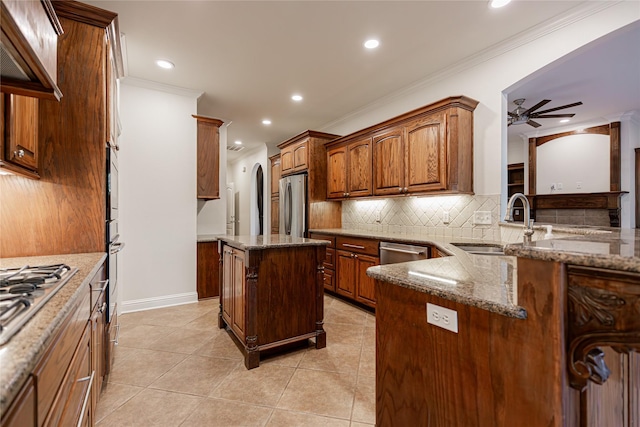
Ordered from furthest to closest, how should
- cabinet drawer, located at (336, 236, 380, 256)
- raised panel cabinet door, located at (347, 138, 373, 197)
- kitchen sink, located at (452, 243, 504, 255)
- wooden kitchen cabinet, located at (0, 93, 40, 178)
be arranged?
raised panel cabinet door, located at (347, 138, 373, 197)
cabinet drawer, located at (336, 236, 380, 256)
kitchen sink, located at (452, 243, 504, 255)
wooden kitchen cabinet, located at (0, 93, 40, 178)

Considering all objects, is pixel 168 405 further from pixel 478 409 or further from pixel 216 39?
pixel 216 39

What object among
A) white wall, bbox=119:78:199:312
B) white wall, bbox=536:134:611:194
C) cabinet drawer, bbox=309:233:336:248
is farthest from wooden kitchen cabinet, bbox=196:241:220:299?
white wall, bbox=536:134:611:194

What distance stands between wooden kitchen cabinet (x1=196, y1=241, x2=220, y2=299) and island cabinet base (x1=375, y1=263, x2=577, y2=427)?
3208 millimetres

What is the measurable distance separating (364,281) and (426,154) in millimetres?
1626

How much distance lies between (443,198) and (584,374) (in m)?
2.78

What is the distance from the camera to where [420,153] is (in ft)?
10.2

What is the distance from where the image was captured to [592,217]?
5.10 m

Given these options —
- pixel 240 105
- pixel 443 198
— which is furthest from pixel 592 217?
pixel 240 105

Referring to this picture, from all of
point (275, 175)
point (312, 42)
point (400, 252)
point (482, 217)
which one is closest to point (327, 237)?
point (400, 252)

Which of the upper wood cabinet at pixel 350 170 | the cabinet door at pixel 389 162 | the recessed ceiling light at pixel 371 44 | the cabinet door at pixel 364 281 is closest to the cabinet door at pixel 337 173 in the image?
the upper wood cabinet at pixel 350 170

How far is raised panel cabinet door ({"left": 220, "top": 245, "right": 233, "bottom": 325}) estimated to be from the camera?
8.69 feet

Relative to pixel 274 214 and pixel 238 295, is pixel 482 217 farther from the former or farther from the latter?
pixel 274 214

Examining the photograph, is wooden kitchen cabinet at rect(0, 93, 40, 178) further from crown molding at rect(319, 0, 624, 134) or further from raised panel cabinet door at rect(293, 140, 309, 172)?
crown molding at rect(319, 0, 624, 134)

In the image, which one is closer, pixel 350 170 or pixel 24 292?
pixel 24 292
